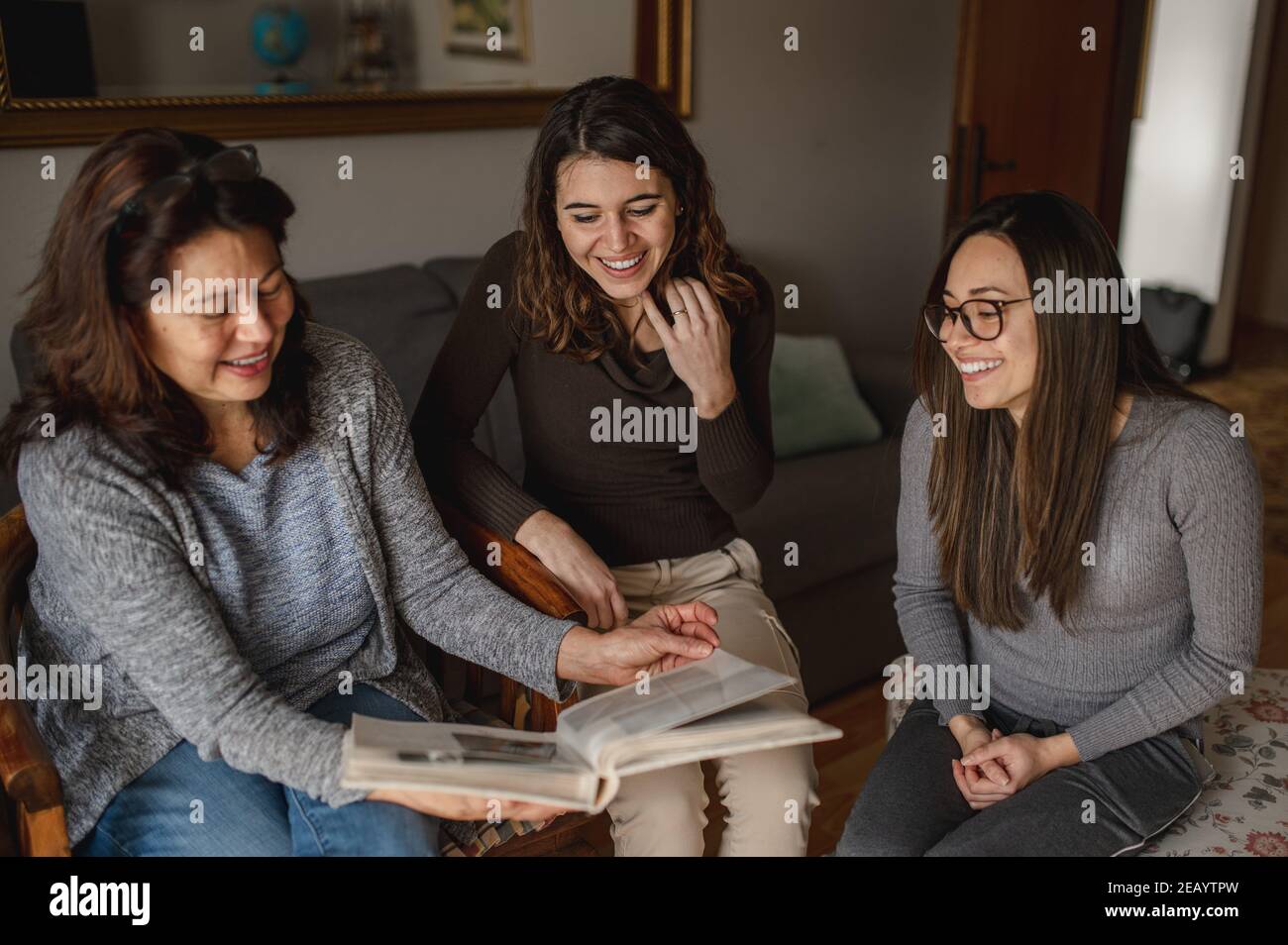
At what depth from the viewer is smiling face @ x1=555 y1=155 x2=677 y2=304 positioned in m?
1.59

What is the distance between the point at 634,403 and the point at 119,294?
0.74 meters

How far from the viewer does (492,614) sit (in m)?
1.49

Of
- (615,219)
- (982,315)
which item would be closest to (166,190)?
(615,219)

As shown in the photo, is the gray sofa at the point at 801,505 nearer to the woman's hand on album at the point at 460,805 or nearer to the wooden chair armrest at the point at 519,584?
the wooden chair armrest at the point at 519,584

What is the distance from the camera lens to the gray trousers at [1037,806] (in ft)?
4.43

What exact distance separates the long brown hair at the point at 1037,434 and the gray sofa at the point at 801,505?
888 millimetres

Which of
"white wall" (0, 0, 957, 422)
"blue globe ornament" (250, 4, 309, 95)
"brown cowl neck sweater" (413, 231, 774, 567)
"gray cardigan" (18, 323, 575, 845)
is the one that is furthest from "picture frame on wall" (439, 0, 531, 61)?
"gray cardigan" (18, 323, 575, 845)

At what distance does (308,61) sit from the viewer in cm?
254

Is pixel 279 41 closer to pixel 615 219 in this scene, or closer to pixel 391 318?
pixel 391 318

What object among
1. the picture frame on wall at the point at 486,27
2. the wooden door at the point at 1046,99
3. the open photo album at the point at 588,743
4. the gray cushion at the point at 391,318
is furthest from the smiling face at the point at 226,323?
the wooden door at the point at 1046,99

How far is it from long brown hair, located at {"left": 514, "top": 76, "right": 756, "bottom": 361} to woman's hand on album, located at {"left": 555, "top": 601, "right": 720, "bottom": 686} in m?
0.45

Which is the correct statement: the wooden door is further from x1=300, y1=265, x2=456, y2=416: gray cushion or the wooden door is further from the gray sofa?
x1=300, y1=265, x2=456, y2=416: gray cushion
